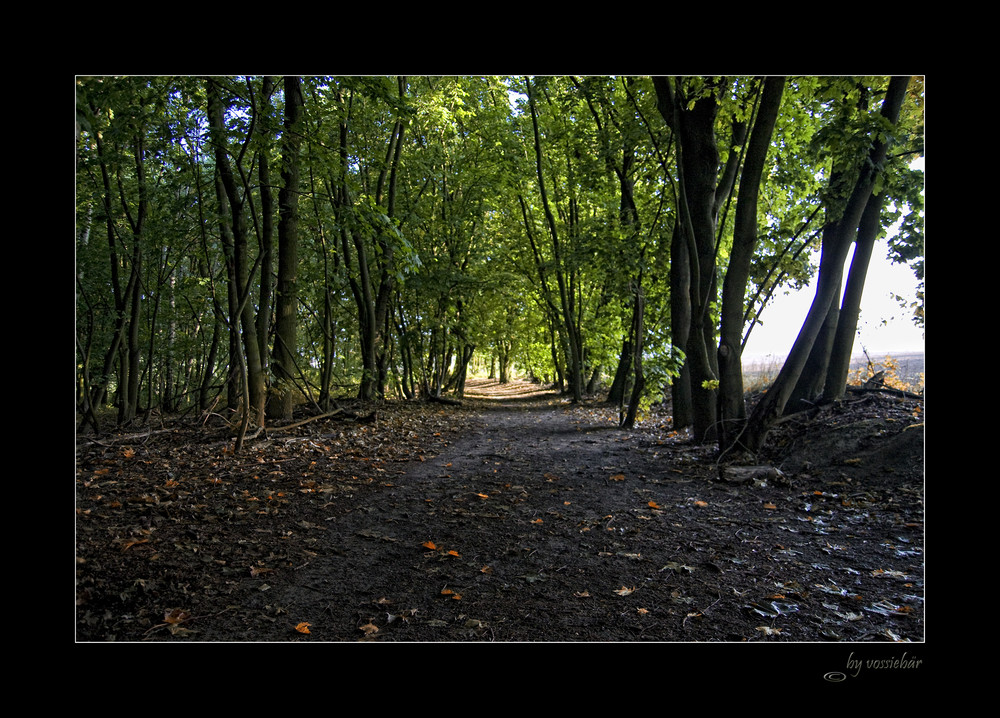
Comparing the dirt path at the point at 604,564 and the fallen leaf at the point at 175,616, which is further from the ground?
the fallen leaf at the point at 175,616

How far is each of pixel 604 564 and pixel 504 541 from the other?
79 centimetres

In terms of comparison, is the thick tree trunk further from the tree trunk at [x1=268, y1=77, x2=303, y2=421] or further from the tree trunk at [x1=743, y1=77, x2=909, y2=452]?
the tree trunk at [x1=268, y1=77, x2=303, y2=421]

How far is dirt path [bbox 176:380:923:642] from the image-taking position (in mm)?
2426

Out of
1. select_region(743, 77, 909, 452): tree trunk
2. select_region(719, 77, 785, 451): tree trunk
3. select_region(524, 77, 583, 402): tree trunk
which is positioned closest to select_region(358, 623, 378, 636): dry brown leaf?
select_region(719, 77, 785, 451): tree trunk

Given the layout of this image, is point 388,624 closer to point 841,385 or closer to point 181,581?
point 181,581

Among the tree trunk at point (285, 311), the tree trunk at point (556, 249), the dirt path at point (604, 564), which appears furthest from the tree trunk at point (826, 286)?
the tree trunk at point (556, 249)

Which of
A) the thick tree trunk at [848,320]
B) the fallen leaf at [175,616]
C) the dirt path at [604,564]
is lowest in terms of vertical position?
the dirt path at [604,564]

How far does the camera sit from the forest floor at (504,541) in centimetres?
244

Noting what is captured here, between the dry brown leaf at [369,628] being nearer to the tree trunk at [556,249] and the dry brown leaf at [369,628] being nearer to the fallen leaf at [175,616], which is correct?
the fallen leaf at [175,616]

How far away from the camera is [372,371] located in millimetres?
11844

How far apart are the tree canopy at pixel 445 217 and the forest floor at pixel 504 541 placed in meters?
1.03

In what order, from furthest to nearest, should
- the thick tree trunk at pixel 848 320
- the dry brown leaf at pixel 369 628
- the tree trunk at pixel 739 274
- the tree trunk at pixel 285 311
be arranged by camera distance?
the tree trunk at pixel 285 311 < the thick tree trunk at pixel 848 320 < the tree trunk at pixel 739 274 < the dry brown leaf at pixel 369 628
